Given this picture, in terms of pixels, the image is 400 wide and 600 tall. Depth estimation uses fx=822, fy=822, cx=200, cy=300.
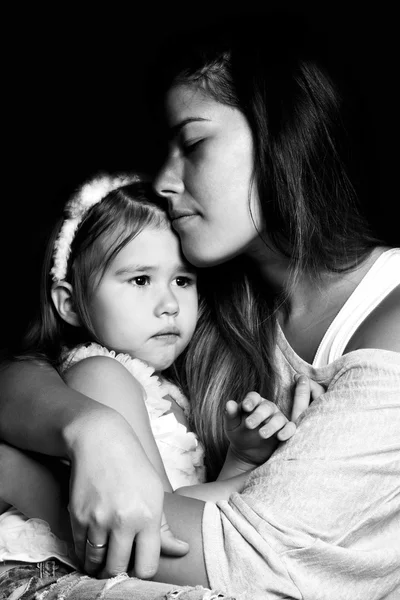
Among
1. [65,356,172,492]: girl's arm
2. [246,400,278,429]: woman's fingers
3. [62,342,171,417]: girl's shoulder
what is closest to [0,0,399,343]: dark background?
[62,342,171,417]: girl's shoulder

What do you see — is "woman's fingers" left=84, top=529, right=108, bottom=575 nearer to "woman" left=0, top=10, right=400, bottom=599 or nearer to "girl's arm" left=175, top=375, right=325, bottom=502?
"woman" left=0, top=10, right=400, bottom=599

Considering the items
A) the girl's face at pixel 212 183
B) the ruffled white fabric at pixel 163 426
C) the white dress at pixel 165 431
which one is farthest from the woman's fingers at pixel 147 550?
the girl's face at pixel 212 183

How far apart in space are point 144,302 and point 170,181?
0.98ft

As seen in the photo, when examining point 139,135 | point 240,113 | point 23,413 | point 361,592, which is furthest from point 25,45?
point 361,592

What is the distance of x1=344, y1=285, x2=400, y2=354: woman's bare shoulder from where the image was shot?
1.54 meters

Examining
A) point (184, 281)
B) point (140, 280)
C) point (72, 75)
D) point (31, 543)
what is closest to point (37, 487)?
point (31, 543)

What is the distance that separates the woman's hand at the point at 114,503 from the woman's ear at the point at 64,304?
67cm

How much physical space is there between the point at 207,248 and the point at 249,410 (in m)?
0.49

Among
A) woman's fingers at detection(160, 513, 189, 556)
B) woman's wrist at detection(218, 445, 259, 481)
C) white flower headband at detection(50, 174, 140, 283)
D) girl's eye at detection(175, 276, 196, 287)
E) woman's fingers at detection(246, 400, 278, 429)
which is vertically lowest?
woman's wrist at detection(218, 445, 259, 481)

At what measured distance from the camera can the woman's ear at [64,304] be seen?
1.96 metres

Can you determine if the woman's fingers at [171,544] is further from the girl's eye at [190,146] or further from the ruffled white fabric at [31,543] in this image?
the girl's eye at [190,146]

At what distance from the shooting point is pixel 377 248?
187 centimetres

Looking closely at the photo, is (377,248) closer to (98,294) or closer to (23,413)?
(98,294)

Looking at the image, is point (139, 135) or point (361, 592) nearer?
point (361, 592)
